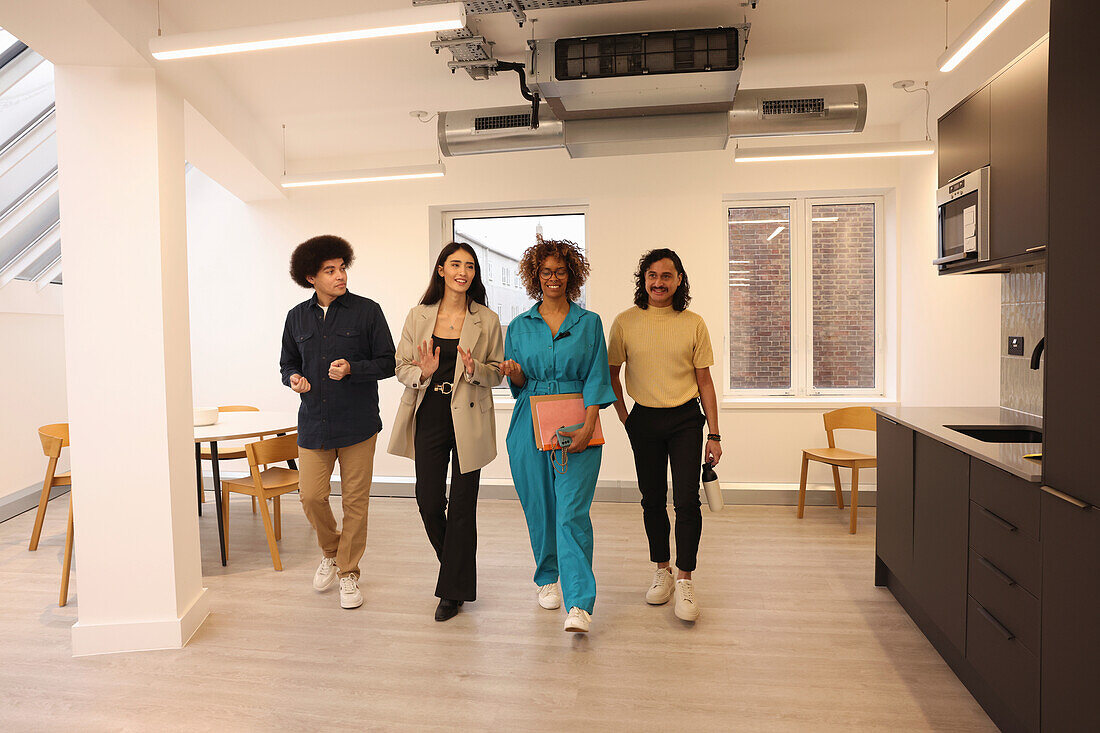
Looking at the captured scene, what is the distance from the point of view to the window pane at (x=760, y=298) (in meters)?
5.35

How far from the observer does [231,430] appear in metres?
4.01

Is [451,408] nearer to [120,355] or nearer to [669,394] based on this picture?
[669,394]

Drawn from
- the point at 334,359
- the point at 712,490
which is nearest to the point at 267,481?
the point at 334,359

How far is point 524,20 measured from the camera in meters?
3.21

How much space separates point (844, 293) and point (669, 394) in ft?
9.85

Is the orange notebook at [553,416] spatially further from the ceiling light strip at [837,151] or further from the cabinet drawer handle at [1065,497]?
the ceiling light strip at [837,151]

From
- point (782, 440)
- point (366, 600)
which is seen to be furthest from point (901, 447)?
point (366, 600)

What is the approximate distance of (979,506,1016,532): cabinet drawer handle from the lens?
205 cm

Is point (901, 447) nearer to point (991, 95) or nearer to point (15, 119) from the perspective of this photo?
point (991, 95)

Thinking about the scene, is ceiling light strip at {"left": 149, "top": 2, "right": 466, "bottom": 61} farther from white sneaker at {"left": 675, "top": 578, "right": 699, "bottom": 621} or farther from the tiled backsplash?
the tiled backsplash

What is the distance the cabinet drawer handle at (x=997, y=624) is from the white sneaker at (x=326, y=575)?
2705mm

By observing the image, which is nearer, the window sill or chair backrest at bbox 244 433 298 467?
chair backrest at bbox 244 433 298 467

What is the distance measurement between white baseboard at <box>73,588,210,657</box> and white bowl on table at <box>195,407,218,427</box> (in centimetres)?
154

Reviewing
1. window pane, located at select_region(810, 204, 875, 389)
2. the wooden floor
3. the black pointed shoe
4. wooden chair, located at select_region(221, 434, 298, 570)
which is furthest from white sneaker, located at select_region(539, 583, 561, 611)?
window pane, located at select_region(810, 204, 875, 389)
